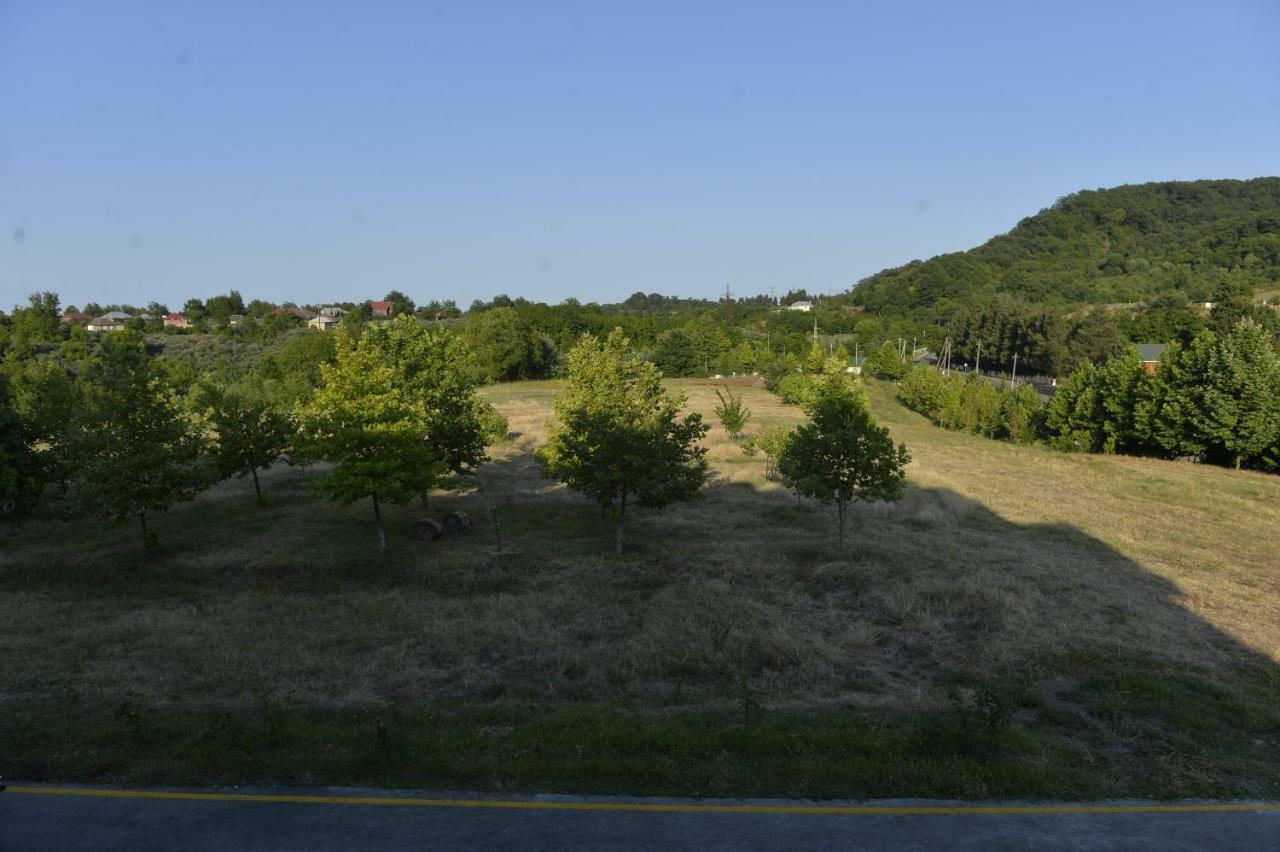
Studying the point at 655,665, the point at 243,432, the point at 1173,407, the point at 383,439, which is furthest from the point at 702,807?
the point at 1173,407

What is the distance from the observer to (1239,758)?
989cm

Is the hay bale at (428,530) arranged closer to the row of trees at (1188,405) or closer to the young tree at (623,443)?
the young tree at (623,443)

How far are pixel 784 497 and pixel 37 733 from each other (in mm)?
25146

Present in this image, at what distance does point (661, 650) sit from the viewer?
47.0ft

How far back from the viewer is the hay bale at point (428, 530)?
2427 cm

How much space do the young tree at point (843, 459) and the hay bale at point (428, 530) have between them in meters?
11.2

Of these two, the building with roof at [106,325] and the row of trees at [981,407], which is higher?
the building with roof at [106,325]

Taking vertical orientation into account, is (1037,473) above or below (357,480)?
below

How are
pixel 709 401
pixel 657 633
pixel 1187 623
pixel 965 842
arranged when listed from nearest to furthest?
pixel 965 842 < pixel 657 633 < pixel 1187 623 < pixel 709 401

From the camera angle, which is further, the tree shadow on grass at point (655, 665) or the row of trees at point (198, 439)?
the row of trees at point (198, 439)

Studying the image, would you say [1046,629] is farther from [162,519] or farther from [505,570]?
[162,519]

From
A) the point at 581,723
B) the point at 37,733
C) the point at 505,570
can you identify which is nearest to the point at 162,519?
the point at 505,570

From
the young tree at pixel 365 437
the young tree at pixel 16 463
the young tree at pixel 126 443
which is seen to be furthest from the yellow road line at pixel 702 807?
the young tree at pixel 16 463

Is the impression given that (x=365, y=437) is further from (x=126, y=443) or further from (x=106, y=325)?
(x=106, y=325)
